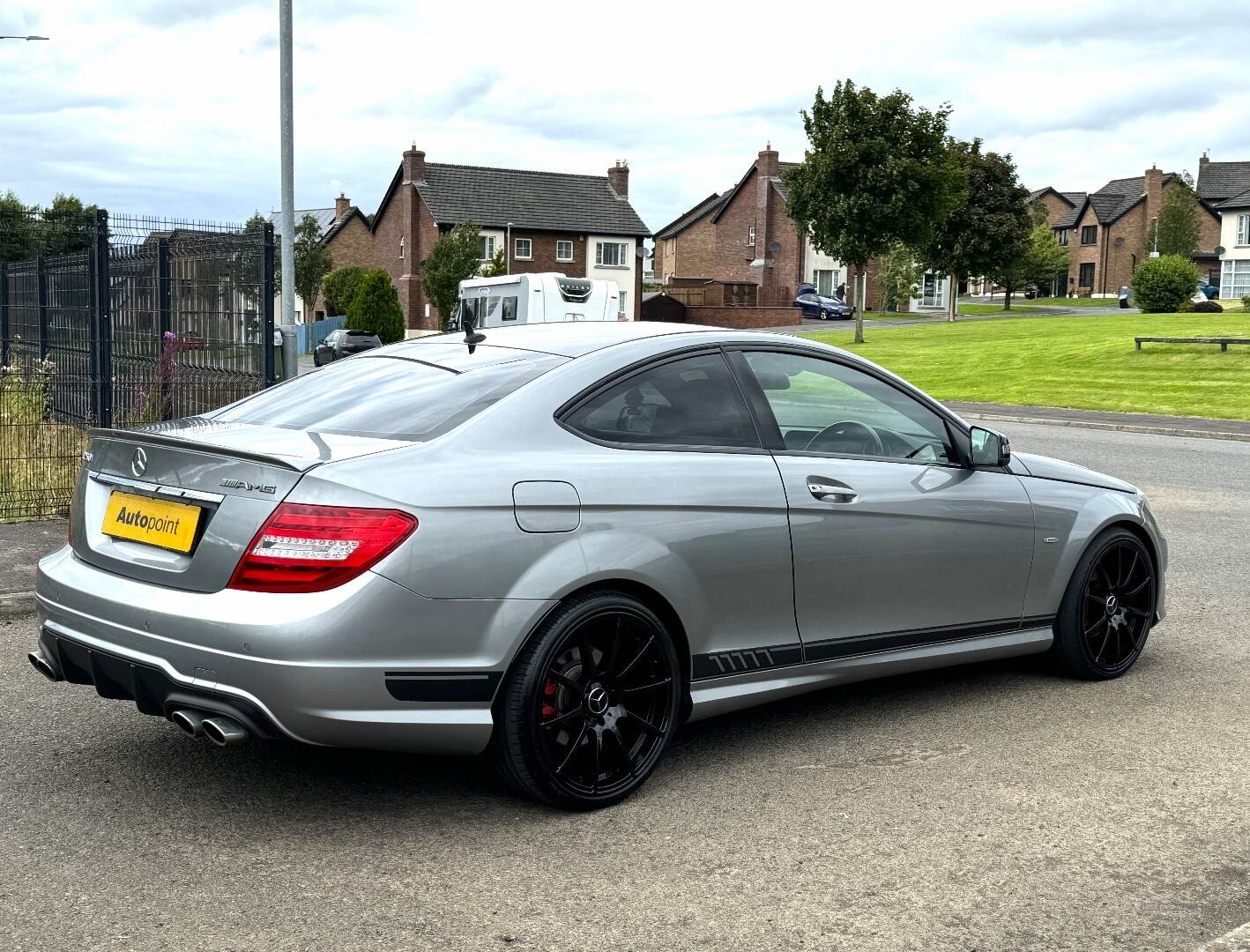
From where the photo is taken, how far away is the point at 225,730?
3904 millimetres

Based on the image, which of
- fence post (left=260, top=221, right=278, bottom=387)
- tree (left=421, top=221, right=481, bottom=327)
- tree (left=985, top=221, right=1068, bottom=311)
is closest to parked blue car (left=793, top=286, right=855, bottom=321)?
tree (left=985, top=221, right=1068, bottom=311)

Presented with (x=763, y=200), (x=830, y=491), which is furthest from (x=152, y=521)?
(x=763, y=200)

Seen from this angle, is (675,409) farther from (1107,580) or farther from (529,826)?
(1107,580)

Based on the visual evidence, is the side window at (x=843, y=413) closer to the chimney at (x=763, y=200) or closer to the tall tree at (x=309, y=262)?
the tall tree at (x=309, y=262)

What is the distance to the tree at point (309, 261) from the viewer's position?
7531cm

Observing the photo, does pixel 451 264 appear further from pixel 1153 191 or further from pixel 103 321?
pixel 1153 191

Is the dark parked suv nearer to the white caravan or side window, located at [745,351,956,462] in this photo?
the white caravan

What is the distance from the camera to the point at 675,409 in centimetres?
478

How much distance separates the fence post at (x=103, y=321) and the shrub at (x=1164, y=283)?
52.1 m

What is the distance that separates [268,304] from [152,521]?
22.4 feet

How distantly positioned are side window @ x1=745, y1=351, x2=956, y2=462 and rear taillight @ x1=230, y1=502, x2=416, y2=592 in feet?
5.61

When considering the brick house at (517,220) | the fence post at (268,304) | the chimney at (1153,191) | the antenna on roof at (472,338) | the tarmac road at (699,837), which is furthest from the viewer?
the chimney at (1153,191)

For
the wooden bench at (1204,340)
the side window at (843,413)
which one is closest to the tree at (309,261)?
the wooden bench at (1204,340)

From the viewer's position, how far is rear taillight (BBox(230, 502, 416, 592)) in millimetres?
3863
